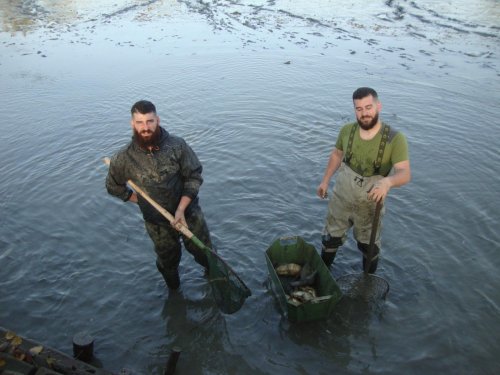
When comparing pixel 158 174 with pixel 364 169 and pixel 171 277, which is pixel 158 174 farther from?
pixel 364 169

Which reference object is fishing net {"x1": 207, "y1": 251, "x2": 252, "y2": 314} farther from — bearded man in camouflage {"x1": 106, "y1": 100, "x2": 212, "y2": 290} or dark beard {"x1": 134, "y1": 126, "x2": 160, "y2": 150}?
dark beard {"x1": 134, "y1": 126, "x2": 160, "y2": 150}

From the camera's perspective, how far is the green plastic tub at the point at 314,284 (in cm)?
473

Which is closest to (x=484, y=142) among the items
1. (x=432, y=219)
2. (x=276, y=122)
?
(x=432, y=219)

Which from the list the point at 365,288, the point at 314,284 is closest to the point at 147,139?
the point at 314,284

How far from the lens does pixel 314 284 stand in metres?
5.45

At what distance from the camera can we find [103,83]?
43.6 ft

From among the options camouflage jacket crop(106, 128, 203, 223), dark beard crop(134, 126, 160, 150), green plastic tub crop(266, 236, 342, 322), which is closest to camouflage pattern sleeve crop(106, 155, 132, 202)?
camouflage jacket crop(106, 128, 203, 223)

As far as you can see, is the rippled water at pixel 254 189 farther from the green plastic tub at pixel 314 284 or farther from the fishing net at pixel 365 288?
the green plastic tub at pixel 314 284

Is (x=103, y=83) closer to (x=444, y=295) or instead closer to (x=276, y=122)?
(x=276, y=122)

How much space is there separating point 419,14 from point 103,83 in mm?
14145

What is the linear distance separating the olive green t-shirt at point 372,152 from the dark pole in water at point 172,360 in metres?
2.90

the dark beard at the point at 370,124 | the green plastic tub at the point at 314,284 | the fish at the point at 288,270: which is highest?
the dark beard at the point at 370,124

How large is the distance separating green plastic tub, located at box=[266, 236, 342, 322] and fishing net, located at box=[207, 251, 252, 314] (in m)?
0.44

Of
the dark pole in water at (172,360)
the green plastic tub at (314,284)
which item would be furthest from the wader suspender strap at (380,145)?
the dark pole in water at (172,360)
